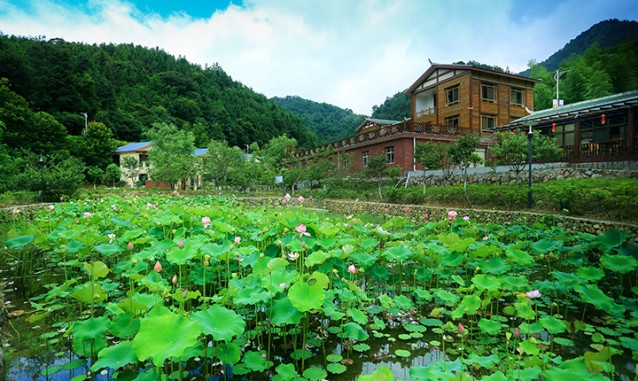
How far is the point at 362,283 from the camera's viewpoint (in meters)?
4.05

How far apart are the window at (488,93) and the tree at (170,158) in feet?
64.6

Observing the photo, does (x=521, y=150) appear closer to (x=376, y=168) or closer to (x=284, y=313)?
(x=376, y=168)

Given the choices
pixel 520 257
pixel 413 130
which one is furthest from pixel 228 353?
pixel 413 130

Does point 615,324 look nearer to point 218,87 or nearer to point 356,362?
point 356,362

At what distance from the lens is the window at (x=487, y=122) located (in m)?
19.3

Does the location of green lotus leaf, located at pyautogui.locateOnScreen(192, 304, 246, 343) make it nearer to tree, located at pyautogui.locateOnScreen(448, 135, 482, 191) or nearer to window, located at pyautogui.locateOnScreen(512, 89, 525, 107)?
tree, located at pyautogui.locateOnScreen(448, 135, 482, 191)

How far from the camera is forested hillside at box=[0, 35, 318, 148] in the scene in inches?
1108

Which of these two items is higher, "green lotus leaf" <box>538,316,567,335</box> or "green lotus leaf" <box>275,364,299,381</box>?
"green lotus leaf" <box>538,316,567,335</box>

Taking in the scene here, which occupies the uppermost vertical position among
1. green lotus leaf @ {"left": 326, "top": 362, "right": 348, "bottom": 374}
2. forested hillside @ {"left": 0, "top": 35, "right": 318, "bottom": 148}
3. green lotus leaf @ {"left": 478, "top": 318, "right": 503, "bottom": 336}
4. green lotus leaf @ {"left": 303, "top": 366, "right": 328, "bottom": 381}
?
forested hillside @ {"left": 0, "top": 35, "right": 318, "bottom": 148}

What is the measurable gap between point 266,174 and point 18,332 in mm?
21630

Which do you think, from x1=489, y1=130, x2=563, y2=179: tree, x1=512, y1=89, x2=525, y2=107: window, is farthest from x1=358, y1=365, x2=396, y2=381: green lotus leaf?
x1=512, y1=89, x2=525, y2=107: window

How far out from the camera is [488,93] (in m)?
19.5

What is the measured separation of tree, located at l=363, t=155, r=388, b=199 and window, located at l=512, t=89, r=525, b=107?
10.8m

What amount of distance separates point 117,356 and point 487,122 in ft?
71.2
